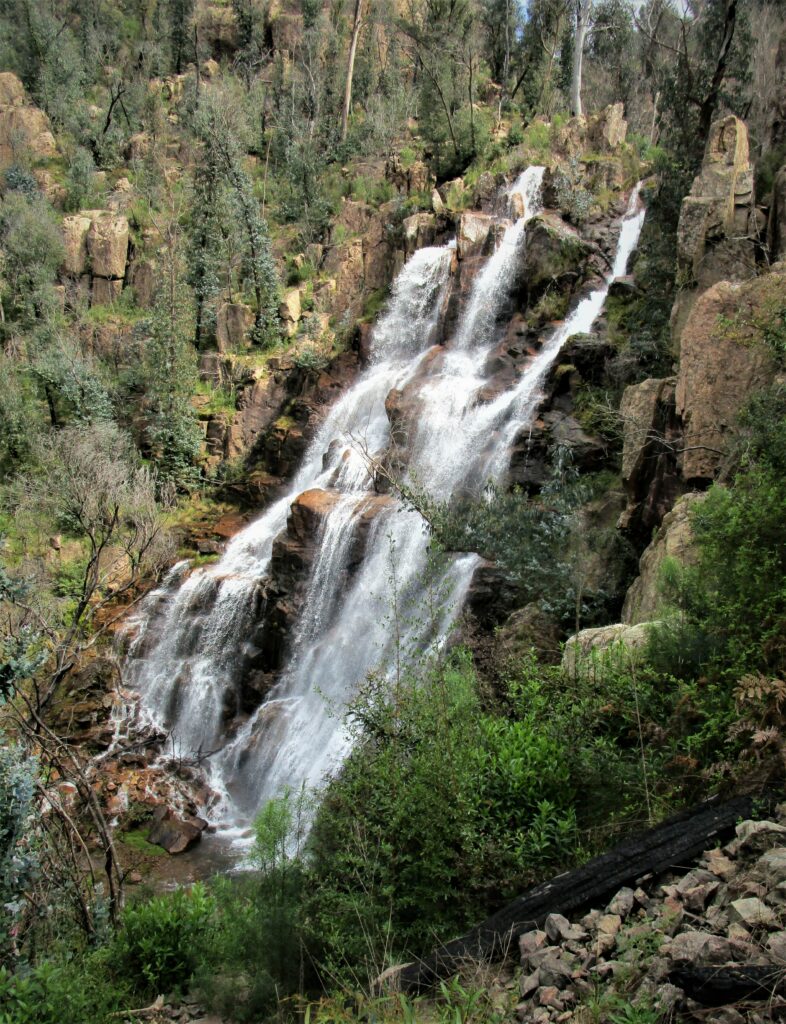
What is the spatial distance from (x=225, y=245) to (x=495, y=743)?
24.5 metres

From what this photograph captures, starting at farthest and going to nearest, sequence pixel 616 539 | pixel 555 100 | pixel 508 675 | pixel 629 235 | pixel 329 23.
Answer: pixel 329 23
pixel 555 100
pixel 629 235
pixel 616 539
pixel 508 675

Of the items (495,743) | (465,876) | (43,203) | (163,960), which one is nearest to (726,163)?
(495,743)

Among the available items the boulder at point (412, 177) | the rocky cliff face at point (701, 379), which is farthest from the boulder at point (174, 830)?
the boulder at point (412, 177)

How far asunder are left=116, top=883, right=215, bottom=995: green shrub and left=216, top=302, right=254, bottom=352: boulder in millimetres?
21245

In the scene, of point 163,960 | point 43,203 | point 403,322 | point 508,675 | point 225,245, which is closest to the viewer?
point 163,960

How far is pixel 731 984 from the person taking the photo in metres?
2.83

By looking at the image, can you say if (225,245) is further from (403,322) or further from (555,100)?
(555,100)

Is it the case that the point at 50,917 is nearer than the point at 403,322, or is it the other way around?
the point at 50,917

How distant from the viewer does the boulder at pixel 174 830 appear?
11.4m

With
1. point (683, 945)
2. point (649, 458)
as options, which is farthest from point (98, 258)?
point (683, 945)

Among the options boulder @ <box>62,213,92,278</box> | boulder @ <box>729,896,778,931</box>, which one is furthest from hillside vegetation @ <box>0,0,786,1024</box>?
boulder @ <box>729,896,778,931</box>

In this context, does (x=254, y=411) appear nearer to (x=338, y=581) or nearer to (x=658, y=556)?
(x=338, y=581)

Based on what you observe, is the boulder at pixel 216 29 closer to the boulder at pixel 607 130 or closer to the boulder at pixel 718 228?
the boulder at pixel 607 130

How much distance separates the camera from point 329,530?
15.2 meters
